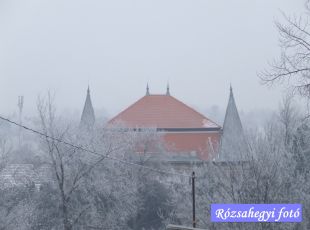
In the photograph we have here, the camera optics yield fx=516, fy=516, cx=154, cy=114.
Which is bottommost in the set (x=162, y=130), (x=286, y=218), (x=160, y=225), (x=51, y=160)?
(x=160, y=225)

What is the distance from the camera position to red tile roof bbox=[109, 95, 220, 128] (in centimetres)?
4916

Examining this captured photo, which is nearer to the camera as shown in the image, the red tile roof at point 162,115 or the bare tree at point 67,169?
the bare tree at point 67,169

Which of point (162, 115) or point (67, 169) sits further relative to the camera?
point (162, 115)

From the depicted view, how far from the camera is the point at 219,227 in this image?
16156mm

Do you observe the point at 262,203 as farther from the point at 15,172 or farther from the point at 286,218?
the point at 15,172

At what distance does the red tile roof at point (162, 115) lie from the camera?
49.2m

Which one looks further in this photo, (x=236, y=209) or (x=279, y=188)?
(x=279, y=188)

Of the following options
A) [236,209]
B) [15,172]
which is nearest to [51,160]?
[15,172]

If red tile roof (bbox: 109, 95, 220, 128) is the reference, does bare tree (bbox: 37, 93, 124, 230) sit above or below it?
below

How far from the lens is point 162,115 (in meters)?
50.7

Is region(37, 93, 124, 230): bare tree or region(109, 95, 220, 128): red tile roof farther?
region(109, 95, 220, 128): red tile roof

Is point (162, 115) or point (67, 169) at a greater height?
point (162, 115)

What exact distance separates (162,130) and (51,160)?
23.2 meters

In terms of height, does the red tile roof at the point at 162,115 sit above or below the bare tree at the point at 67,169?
above
